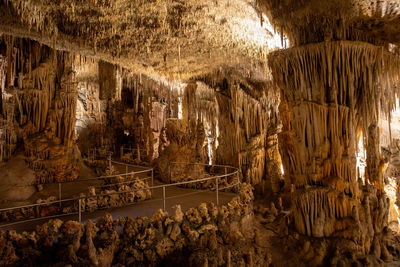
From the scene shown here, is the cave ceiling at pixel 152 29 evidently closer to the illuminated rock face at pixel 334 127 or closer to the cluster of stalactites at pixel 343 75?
the cluster of stalactites at pixel 343 75

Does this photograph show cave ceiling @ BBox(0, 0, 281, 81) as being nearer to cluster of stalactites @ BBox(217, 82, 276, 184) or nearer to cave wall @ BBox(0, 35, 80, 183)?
cave wall @ BBox(0, 35, 80, 183)

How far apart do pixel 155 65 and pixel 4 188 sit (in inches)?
239

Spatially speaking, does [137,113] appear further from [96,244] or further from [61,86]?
[96,244]

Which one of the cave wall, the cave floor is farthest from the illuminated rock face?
the cave wall

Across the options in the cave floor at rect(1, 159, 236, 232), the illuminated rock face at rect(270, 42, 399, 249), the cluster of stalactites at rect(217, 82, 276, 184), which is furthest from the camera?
the cluster of stalactites at rect(217, 82, 276, 184)

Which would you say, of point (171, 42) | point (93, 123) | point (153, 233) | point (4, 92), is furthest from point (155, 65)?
point (93, 123)

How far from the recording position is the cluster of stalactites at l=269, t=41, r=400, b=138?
592cm

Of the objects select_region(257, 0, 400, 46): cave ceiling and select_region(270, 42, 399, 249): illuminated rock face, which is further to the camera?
select_region(270, 42, 399, 249): illuminated rock face

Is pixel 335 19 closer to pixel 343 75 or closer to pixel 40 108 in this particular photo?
pixel 343 75

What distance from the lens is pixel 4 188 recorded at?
7328 mm

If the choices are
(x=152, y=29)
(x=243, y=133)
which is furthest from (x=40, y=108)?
(x=243, y=133)

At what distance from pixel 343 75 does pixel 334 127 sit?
3.69 feet

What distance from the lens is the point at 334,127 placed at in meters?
5.94

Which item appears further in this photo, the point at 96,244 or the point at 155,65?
the point at 155,65
